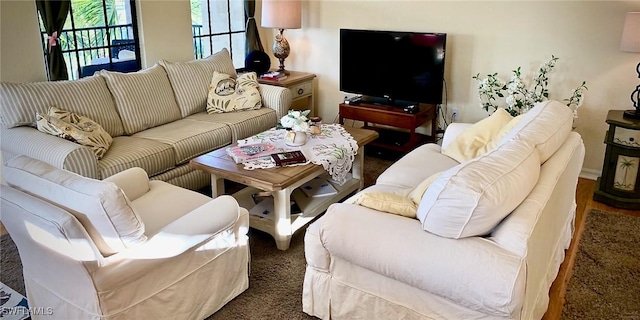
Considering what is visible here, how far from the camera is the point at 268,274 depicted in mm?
2729

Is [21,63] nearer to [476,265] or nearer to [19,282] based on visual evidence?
[19,282]

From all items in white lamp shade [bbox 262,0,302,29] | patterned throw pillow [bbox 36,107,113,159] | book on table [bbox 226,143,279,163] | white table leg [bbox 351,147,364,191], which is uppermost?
white lamp shade [bbox 262,0,302,29]

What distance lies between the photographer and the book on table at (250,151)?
3.05m

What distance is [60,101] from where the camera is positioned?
10.8 feet

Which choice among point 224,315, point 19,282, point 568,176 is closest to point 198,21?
point 19,282

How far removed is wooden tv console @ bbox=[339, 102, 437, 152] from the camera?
4.34 meters

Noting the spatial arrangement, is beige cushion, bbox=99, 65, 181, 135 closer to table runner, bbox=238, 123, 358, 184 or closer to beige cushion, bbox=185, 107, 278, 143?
beige cushion, bbox=185, 107, 278, 143

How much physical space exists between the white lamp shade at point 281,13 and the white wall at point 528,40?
1.40 feet

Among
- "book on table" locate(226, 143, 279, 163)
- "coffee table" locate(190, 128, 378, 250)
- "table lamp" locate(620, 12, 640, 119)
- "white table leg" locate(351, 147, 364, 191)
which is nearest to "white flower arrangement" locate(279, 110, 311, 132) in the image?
"book on table" locate(226, 143, 279, 163)

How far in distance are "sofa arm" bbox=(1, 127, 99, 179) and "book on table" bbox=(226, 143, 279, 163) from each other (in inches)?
32.1

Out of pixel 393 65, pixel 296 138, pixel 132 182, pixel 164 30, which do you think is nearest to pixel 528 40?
pixel 393 65

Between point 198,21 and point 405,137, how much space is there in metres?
2.25

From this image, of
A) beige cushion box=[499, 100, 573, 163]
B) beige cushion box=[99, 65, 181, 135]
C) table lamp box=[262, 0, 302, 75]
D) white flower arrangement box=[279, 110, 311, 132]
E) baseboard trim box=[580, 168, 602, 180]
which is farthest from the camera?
table lamp box=[262, 0, 302, 75]

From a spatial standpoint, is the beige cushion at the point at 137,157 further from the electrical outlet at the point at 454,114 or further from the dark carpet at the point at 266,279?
the electrical outlet at the point at 454,114
